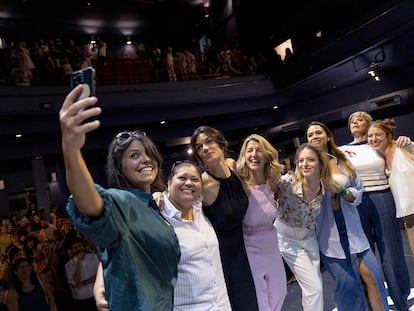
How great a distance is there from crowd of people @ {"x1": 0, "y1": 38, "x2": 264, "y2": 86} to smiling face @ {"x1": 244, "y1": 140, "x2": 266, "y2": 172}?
7430 mm

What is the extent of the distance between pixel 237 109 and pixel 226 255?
9.22 metres

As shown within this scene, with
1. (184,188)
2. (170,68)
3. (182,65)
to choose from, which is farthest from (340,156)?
(182,65)

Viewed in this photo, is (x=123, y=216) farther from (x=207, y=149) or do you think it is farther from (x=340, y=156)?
(x=340, y=156)

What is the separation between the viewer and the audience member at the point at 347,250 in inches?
101

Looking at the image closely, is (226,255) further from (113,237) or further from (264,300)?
(113,237)

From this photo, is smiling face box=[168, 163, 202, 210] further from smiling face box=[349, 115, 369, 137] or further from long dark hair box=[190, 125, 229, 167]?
smiling face box=[349, 115, 369, 137]

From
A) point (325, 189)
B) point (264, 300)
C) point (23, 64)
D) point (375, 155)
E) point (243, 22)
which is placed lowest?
point (264, 300)

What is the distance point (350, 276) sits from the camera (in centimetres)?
256

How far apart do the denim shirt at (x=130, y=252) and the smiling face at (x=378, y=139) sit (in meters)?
2.41

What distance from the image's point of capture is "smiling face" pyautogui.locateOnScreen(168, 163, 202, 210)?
5.69ft

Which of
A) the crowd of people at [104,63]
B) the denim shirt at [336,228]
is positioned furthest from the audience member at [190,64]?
the denim shirt at [336,228]

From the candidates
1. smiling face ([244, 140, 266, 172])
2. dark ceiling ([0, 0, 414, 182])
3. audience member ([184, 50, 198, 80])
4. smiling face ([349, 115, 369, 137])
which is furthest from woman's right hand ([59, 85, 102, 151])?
audience member ([184, 50, 198, 80])

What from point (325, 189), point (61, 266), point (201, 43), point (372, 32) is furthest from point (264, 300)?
point (201, 43)

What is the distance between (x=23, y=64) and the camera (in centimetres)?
845
